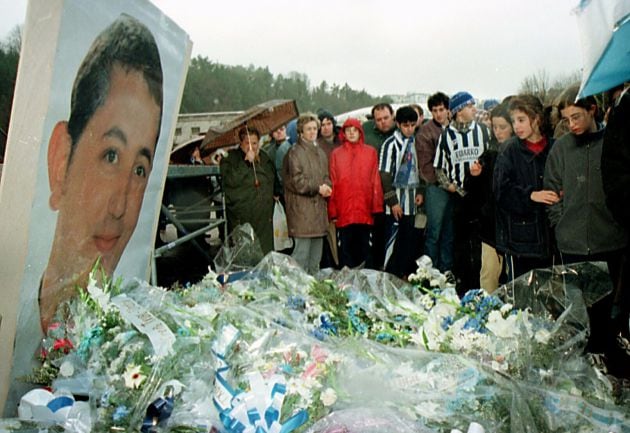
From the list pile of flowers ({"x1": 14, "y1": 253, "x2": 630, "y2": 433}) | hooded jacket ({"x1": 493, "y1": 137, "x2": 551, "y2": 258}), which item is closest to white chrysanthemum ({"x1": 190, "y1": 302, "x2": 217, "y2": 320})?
pile of flowers ({"x1": 14, "y1": 253, "x2": 630, "y2": 433})

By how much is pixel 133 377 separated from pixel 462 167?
3.61 meters

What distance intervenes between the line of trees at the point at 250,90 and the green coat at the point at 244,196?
1608mm

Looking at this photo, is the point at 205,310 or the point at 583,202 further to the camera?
the point at 583,202

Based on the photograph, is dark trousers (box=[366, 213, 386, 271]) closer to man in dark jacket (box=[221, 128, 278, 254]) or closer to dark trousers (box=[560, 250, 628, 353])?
man in dark jacket (box=[221, 128, 278, 254])

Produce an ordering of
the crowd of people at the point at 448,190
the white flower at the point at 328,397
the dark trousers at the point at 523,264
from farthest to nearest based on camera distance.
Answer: the dark trousers at the point at 523,264 → the crowd of people at the point at 448,190 → the white flower at the point at 328,397

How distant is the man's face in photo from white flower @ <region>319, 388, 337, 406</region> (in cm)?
91

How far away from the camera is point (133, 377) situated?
1.55 m

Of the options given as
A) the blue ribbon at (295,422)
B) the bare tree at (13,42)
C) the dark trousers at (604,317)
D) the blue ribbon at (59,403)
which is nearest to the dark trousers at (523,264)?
the dark trousers at (604,317)

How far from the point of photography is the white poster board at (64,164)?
1.54 metres

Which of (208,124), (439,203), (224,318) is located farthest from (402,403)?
(208,124)

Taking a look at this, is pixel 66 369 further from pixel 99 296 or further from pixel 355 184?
pixel 355 184

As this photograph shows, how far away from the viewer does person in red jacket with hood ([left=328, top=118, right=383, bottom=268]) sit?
5.05 m

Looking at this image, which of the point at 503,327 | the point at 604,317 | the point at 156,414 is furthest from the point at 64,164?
the point at 604,317

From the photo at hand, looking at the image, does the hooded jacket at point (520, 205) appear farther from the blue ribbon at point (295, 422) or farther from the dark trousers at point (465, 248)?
the blue ribbon at point (295, 422)
